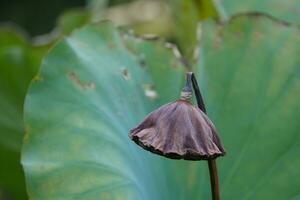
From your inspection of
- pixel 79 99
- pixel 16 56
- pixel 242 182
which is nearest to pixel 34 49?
pixel 16 56

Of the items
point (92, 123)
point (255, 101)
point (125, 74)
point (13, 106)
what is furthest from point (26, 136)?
point (13, 106)

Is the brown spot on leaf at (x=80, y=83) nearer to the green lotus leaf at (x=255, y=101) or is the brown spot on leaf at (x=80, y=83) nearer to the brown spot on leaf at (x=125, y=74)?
the brown spot on leaf at (x=125, y=74)

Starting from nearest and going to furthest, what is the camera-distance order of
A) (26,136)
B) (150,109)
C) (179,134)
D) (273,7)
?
1. (179,134)
2. (26,136)
3. (150,109)
4. (273,7)

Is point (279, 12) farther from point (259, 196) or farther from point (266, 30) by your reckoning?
point (259, 196)

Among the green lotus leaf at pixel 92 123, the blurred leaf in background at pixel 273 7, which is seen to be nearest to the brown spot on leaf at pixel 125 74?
the green lotus leaf at pixel 92 123

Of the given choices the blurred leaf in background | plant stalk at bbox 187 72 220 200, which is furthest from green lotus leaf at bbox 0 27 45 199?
plant stalk at bbox 187 72 220 200

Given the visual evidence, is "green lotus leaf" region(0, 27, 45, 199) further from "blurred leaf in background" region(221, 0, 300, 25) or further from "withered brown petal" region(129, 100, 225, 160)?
"withered brown petal" region(129, 100, 225, 160)

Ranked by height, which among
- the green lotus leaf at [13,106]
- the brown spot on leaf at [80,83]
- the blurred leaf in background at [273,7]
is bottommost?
the green lotus leaf at [13,106]

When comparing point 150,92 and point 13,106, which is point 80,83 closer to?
point 150,92
